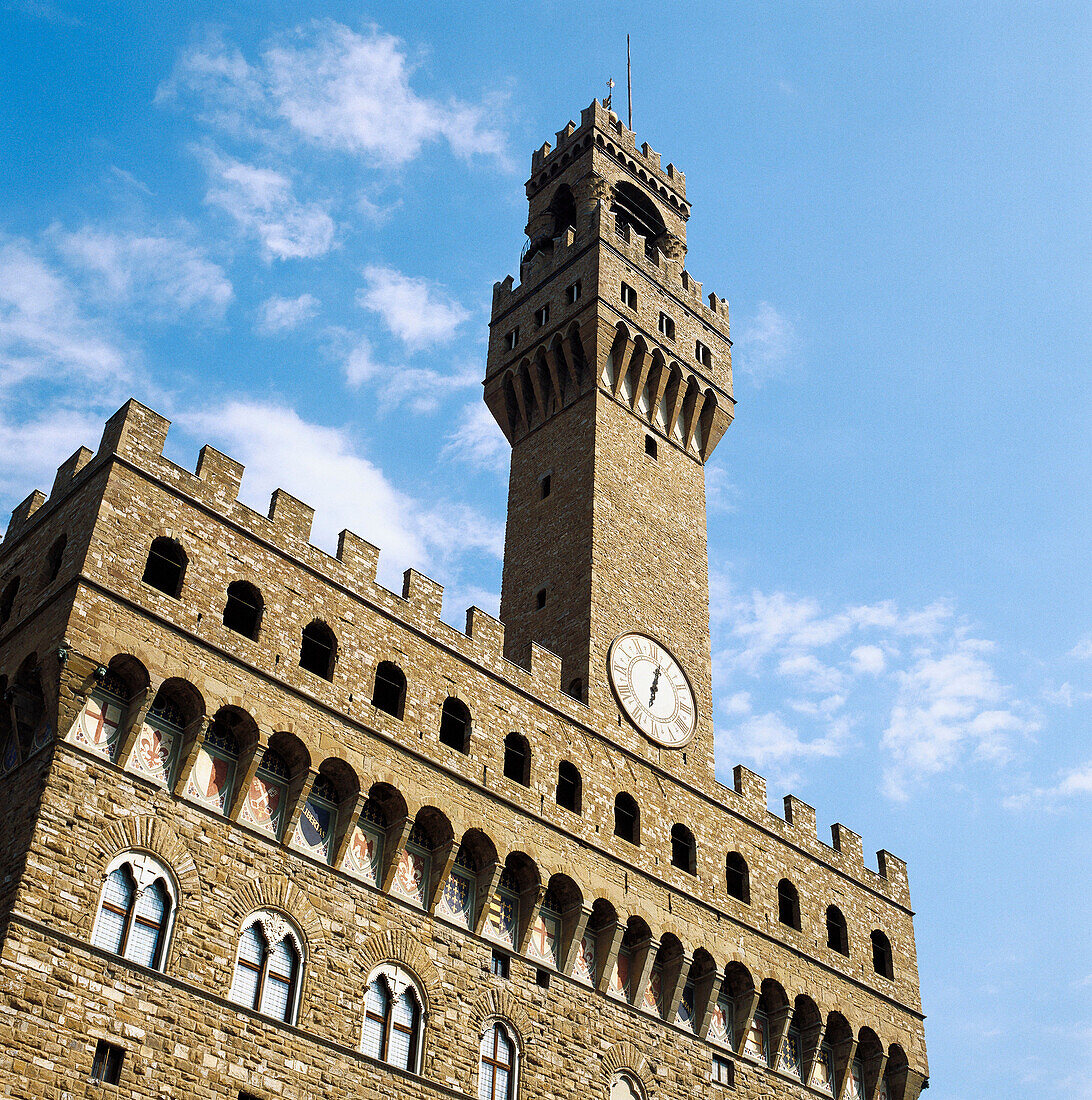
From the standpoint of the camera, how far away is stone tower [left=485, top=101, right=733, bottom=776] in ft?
115

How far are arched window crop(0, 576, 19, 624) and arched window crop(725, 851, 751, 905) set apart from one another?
662 inches

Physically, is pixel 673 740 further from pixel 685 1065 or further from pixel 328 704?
pixel 328 704

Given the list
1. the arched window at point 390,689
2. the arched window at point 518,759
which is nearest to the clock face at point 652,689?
the arched window at point 518,759

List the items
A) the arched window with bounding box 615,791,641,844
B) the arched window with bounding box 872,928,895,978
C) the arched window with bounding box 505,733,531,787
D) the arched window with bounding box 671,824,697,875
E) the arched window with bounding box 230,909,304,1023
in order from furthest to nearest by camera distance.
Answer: the arched window with bounding box 872,928,895,978 → the arched window with bounding box 671,824,697,875 → the arched window with bounding box 615,791,641,844 → the arched window with bounding box 505,733,531,787 → the arched window with bounding box 230,909,304,1023

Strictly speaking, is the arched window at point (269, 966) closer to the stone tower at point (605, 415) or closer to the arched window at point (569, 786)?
the arched window at point (569, 786)

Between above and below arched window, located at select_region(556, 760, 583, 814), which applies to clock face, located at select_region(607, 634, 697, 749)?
above

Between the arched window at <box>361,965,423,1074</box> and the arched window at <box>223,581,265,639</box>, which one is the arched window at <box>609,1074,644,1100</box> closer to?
the arched window at <box>361,965,423,1074</box>

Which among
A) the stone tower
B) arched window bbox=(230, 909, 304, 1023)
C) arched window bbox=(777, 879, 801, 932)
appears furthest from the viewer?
the stone tower

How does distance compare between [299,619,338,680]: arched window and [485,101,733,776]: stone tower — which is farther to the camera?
[485,101,733,776]: stone tower

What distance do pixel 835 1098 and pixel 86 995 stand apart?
18764 mm

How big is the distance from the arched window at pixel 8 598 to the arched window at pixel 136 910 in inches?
242

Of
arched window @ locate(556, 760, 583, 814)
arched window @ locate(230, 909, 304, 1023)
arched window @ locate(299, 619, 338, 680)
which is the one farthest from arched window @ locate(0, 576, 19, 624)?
arched window @ locate(556, 760, 583, 814)

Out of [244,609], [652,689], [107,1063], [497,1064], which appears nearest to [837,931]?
[652,689]

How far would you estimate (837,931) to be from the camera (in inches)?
1382
